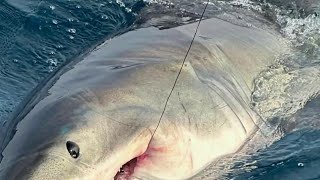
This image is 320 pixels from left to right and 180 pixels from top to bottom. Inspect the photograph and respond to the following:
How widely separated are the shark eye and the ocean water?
0.38 meters

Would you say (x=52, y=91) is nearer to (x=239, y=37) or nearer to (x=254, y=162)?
(x=254, y=162)

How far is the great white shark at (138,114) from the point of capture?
1894mm

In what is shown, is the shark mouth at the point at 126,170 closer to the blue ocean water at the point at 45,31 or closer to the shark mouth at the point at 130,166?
the shark mouth at the point at 130,166

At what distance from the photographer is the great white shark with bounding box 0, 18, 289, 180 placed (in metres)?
1.89

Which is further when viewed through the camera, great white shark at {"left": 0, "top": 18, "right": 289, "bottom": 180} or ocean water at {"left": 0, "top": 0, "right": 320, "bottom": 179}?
ocean water at {"left": 0, "top": 0, "right": 320, "bottom": 179}

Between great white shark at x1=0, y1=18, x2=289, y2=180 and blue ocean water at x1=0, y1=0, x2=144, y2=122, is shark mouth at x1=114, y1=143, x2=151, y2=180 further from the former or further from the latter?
blue ocean water at x1=0, y1=0, x2=144, y2=122

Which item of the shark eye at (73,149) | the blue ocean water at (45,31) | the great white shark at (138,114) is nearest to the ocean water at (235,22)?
the blue ocean water at (45,31)

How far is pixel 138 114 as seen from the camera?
2.08m

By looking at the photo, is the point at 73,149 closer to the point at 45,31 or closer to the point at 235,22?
the point at 235,22

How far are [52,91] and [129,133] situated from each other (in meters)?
0.39

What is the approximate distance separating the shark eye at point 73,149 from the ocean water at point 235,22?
1.25 ft

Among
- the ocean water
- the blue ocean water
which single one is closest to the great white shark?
the ocean water

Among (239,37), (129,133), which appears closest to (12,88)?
(239,37)

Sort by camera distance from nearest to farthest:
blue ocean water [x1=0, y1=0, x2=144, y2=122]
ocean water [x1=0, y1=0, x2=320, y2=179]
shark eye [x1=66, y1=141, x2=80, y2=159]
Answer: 1. shark eye [x1=66, y1=141, x2=80, y2=159]
2. ocean water [x1=0, y1=0, x2=320, y2=179]
3. blue ocean water [x1=0, y1=0, x2=144, y2=122]
